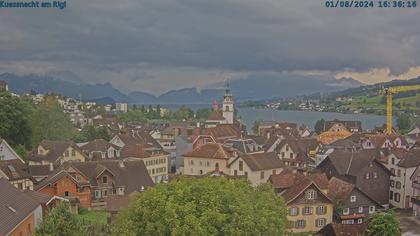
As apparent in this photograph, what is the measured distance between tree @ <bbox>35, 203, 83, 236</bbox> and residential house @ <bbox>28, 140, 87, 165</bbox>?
111 feet

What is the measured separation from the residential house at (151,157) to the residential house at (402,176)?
2673 cm

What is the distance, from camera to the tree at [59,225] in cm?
2384

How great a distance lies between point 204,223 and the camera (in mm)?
22797

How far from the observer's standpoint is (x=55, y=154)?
58.6m

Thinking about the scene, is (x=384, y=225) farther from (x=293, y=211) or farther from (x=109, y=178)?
(x=109, y=178)

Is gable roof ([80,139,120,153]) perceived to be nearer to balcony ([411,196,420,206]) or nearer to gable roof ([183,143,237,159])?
gable roof ([183,143,237,159])

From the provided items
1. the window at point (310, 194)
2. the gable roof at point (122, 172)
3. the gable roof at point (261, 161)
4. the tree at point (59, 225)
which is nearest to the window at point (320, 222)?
the window at point (310, 194)

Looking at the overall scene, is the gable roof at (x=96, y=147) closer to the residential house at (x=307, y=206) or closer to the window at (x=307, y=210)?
→ the residential house at (x=307, y=206)

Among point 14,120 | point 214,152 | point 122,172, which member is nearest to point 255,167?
point 214,152

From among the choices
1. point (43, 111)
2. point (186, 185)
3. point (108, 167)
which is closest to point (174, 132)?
point (43, 111)

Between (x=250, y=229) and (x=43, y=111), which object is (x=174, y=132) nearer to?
(x=43, y=111)

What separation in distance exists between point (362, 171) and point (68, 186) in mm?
28171

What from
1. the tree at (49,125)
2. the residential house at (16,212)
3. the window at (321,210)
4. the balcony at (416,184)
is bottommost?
the window at (321,210)

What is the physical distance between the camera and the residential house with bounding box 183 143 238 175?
56938 mm
